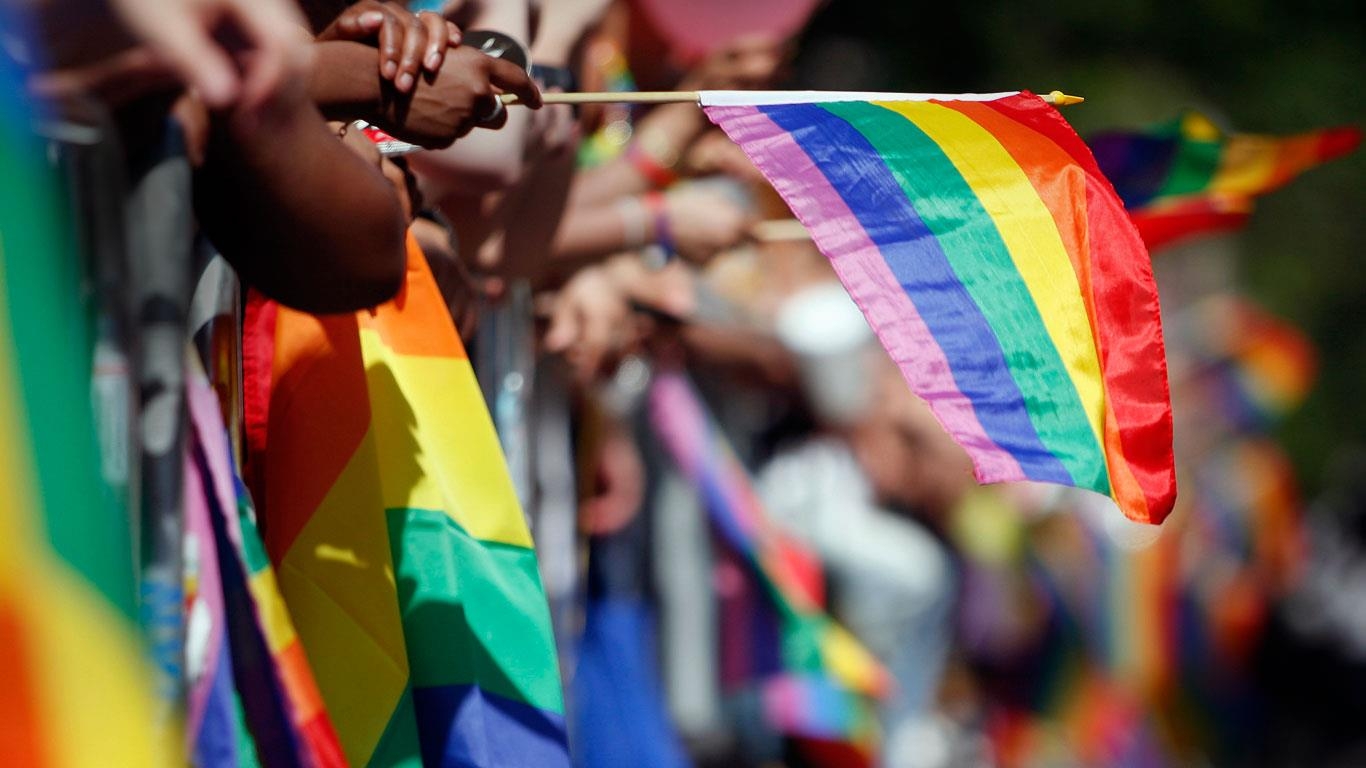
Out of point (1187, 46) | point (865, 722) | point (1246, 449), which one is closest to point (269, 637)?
point (865, 722)

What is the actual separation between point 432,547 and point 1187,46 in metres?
9.25

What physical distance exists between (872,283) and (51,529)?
1.00m

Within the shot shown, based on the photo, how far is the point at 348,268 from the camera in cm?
180

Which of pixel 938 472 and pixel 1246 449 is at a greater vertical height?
pixel 938 472

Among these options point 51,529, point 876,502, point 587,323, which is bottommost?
point 876,502

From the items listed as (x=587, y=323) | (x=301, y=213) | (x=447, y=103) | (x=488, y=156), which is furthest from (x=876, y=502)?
(x=301, y=213)

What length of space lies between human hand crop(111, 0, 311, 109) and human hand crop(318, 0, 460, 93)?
0.39m

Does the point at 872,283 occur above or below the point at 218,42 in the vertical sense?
below

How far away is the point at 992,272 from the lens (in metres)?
2.15

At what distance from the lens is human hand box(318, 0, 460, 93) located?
189 cm

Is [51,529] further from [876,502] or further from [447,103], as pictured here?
[876,502]

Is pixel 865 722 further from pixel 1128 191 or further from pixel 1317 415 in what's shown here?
pixel 1317 415

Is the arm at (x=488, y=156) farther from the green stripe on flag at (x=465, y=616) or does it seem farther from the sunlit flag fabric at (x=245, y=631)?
the sunlit flag fabric at (x=245, y=631)

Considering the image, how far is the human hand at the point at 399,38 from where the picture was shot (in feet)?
6.21
